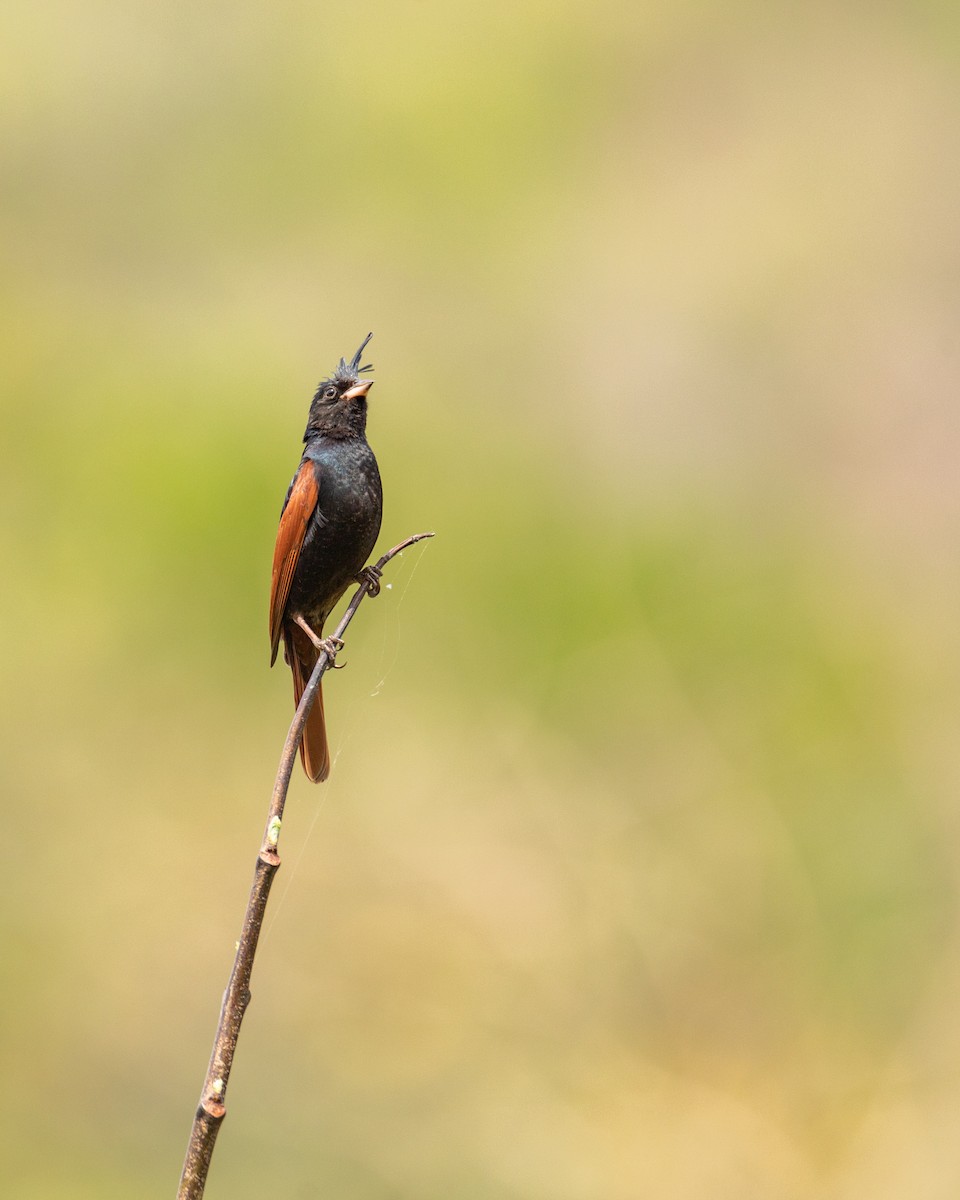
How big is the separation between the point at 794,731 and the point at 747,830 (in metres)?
0.73

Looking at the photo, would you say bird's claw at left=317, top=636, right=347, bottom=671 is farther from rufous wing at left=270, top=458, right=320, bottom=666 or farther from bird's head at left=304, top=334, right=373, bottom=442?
bird's head at left=304, top=334, right=373, bottom=442

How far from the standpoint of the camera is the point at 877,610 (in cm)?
939

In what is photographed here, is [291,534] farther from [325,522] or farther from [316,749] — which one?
[316,749]

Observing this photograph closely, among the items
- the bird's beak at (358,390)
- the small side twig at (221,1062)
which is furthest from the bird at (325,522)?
the small side twig at (221,1062)

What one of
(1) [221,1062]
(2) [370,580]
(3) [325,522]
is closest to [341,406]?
(3) [325,522]

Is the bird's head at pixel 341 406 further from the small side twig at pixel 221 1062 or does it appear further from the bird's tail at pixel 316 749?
the small side twig at pixel 221 1062

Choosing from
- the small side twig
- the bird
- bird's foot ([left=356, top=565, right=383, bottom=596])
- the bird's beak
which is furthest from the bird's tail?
the small side twig

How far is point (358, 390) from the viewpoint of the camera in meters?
4.32

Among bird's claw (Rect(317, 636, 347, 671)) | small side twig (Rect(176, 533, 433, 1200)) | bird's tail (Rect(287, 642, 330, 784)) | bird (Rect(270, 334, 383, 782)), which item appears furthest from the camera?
bird's tail (Rect(287, 642, 330, 784))

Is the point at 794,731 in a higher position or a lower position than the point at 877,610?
lower

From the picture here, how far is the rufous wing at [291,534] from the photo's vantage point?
164 inches

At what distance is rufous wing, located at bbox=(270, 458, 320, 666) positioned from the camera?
13.7ft

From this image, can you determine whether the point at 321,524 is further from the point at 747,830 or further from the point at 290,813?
the point at 747,830

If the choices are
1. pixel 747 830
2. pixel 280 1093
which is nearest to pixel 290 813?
pixel 280 1093
